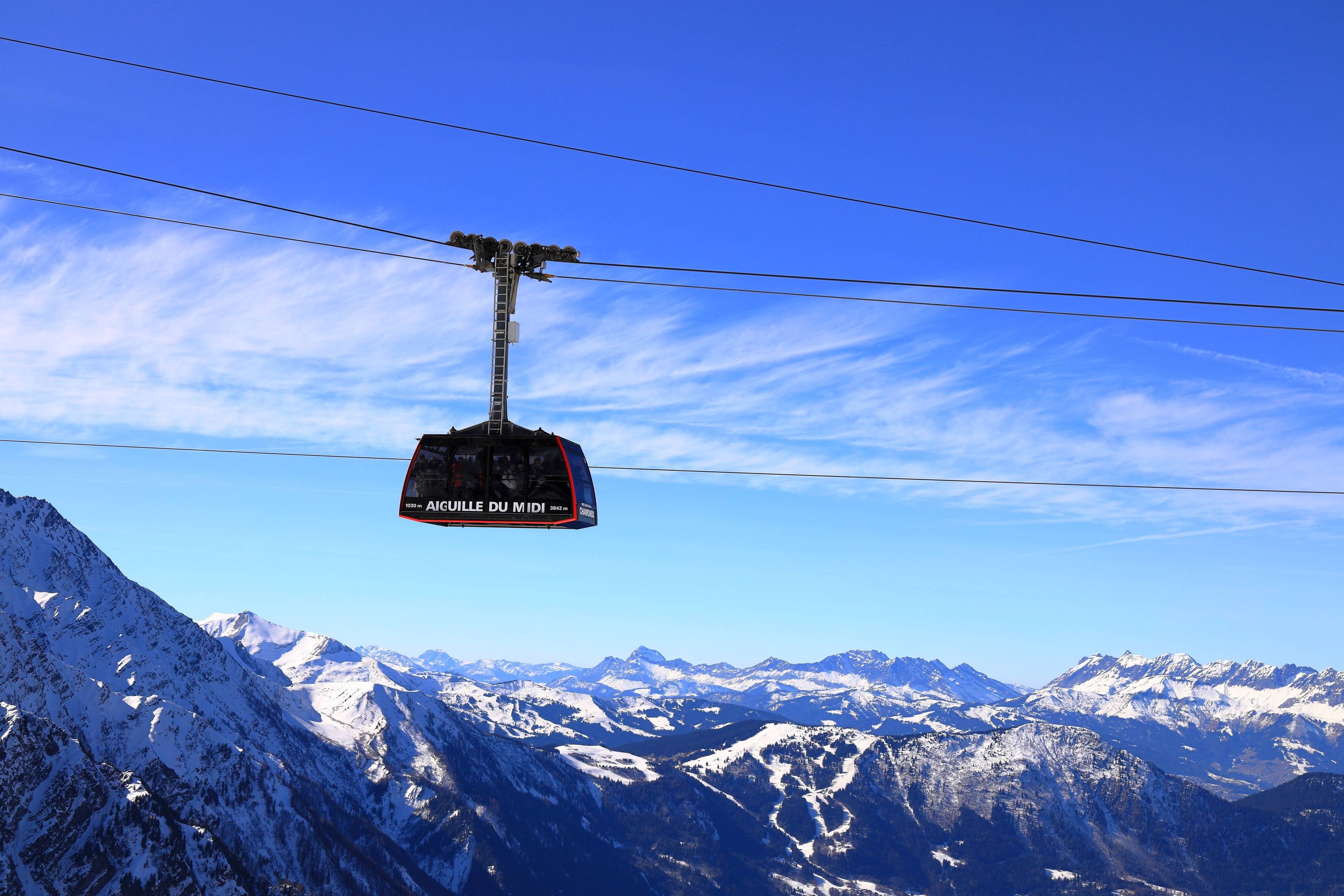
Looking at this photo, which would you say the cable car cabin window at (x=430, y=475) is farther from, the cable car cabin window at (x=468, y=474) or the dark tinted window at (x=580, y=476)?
the dark tinted window at (x=580, y=476)

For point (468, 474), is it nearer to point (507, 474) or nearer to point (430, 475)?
→ point (507, 474)

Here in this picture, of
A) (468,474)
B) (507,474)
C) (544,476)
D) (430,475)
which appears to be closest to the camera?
(544,476)

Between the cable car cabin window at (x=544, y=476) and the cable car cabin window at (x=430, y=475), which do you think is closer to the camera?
the cable car cabin window at (x=544, y=476)

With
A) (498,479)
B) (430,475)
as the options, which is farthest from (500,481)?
(430,475)

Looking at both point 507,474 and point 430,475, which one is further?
point 430,475

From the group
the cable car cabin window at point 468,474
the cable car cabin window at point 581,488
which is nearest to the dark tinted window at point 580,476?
the cable car cabin window at point 581,488

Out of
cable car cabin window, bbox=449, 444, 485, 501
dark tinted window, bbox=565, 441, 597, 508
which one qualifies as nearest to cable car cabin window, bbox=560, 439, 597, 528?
dark tinted window, bbox=565, 441, 597, 508
